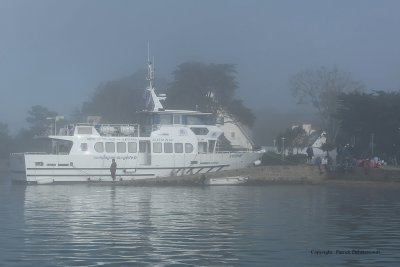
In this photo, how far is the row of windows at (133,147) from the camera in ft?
144

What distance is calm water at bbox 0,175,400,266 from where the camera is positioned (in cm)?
1462

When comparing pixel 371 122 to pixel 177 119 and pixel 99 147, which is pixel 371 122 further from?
pixel 99 147

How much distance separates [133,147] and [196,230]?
25.9 m

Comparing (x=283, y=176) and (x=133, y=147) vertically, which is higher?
(x=133, y=147)

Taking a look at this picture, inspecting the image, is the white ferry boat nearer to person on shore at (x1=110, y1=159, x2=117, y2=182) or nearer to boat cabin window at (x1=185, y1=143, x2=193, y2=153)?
boat cabin window at (x1=185, y1=143, x2=193, y2=153)

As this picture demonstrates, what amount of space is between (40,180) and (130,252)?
1106 inches

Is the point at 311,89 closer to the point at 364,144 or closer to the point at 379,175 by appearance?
the point at 364,144

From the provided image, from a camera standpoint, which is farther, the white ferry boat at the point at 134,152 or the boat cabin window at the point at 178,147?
the boat cabin window at the point at 178,147

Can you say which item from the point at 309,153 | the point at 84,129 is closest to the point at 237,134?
the point at 309,153

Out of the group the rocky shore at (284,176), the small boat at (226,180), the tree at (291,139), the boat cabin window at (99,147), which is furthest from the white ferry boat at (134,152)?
the tree at (291,139)

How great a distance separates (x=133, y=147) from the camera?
4438cm

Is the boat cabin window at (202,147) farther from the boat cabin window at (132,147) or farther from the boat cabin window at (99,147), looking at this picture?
the boat cabin window at (99,147)

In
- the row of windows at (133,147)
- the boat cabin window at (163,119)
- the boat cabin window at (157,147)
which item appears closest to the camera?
the row of windows at (133,147)

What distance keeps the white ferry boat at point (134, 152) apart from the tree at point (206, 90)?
78.4ft
